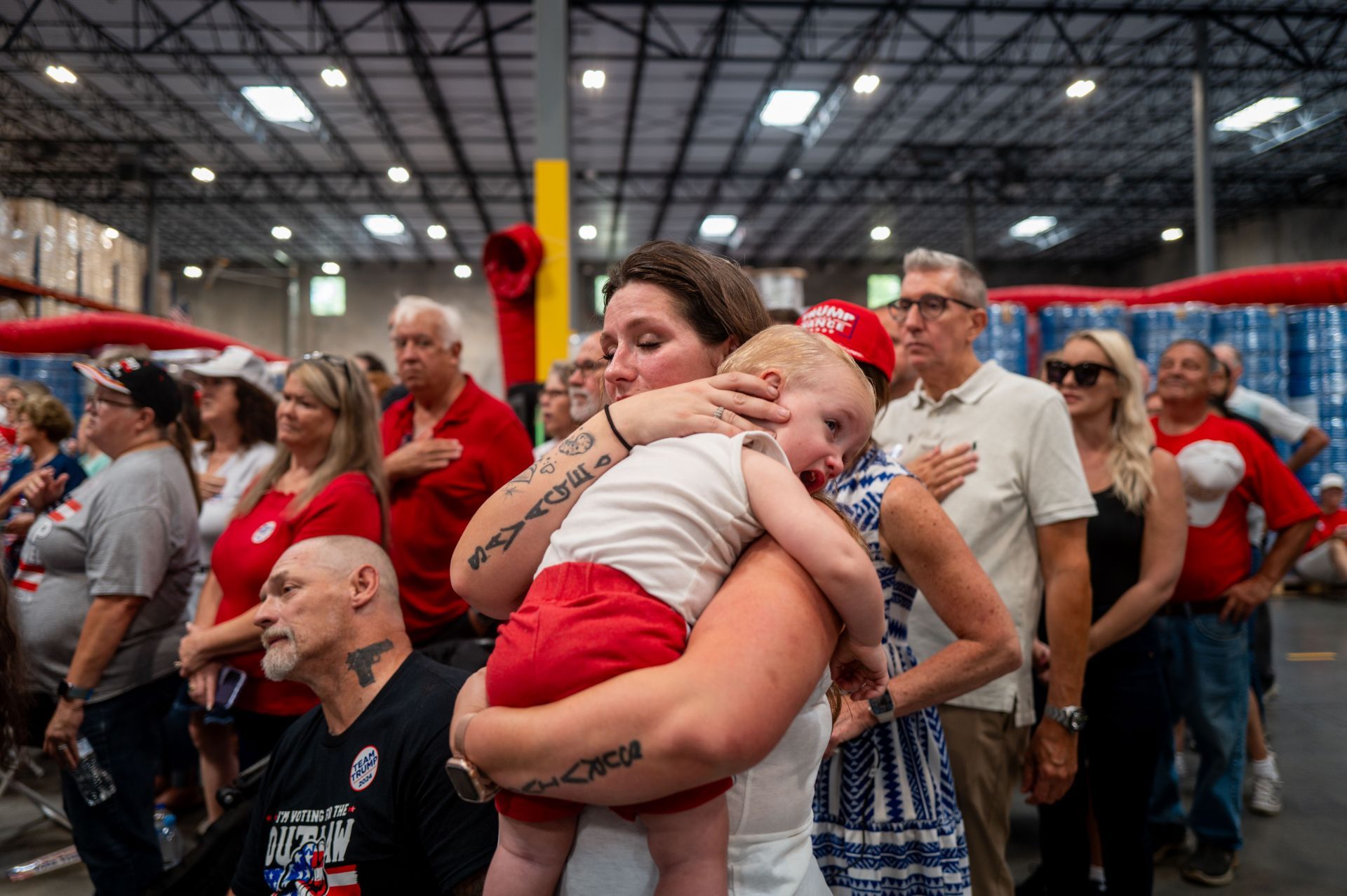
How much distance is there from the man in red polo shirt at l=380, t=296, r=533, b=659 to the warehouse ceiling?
4.68m

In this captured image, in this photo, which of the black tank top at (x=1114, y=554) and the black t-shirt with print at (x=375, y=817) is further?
the black tank top at (x=1114, y=554)

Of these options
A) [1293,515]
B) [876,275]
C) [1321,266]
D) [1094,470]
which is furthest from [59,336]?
[876,275]

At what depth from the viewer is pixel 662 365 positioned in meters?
1.08

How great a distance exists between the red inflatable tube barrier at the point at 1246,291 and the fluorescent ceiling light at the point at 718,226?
12736 millimetres

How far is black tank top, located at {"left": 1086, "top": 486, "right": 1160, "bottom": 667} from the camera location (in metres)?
2.68

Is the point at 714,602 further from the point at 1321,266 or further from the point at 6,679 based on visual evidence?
the point at 1321,266

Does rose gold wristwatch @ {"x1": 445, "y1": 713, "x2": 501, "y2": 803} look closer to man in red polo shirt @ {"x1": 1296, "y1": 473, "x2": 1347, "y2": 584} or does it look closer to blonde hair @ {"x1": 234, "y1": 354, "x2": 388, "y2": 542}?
blonde hair @ {"x1": 234, "y1": 354, "x2": 388, "y2": 542}

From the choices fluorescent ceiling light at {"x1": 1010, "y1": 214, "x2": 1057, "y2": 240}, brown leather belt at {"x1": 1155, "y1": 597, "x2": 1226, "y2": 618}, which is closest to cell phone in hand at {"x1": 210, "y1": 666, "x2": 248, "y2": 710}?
brown leather belt at {"x1": 1155, "y1": 597, "x2": 1226, "y2": 618}

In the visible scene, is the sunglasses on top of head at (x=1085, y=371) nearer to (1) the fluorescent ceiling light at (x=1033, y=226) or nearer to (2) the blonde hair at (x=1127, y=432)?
(2) the blonde hair at (x=1127, y=432)

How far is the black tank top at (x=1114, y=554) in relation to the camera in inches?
106

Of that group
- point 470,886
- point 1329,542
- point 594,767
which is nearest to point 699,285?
point 594,767

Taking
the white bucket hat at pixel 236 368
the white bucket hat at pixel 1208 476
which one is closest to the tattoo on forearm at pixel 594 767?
the white bucket hat at pixel 236 368

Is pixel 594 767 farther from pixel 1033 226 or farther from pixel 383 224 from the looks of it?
pixel 1033 226

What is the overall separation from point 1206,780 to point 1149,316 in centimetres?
672
